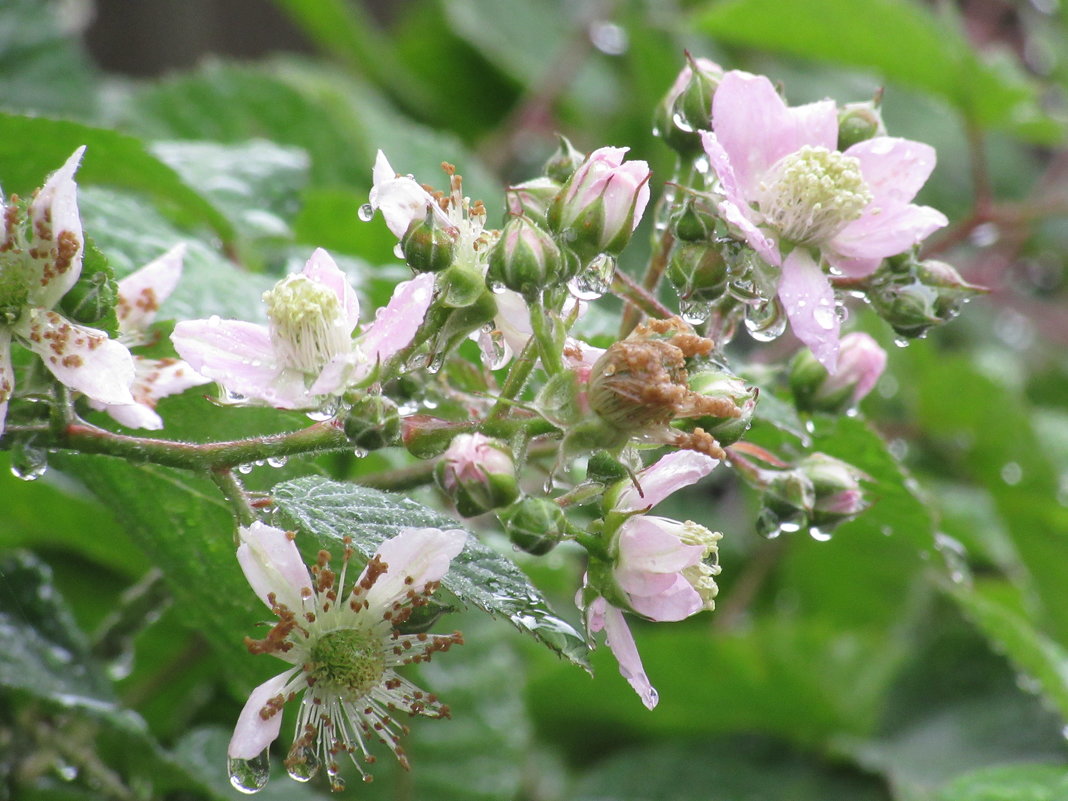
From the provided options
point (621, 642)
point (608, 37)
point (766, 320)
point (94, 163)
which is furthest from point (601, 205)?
point (608, 37)

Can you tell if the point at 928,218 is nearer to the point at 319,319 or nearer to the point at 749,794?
the point at 319,319

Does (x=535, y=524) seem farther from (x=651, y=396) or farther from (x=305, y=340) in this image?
(x=305, y=340)

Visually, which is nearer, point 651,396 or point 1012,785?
point 651,396

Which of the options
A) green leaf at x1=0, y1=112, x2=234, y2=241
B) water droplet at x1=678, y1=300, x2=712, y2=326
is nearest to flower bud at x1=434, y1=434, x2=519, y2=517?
water droplet at x1=678, y1=300, x2=712, y2=326

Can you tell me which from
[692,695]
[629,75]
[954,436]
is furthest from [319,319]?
[629,75]

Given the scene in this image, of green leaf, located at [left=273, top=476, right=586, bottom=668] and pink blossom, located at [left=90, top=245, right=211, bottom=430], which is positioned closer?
green leaf, located at [left=273, top=476, right=586, bottom=668]

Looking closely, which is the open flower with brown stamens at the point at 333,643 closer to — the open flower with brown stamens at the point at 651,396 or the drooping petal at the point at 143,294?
the open flower with brown stamens at the point at 651,396

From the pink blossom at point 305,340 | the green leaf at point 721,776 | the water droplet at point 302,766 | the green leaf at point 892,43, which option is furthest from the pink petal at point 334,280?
the green leaf at point 892,43

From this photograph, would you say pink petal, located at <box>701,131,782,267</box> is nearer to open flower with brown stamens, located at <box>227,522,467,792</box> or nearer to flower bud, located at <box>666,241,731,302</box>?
flower bud, located at <box>666,241,731,302</box>
